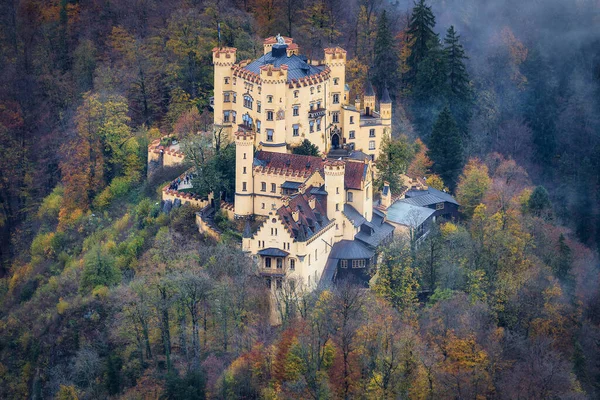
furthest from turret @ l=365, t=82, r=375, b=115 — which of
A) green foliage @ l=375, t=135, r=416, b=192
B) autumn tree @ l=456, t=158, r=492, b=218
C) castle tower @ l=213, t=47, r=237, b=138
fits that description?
castle tower @ l=213, t=47, r=237, b=138

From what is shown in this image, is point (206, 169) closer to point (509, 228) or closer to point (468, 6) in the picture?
point (509, 228)

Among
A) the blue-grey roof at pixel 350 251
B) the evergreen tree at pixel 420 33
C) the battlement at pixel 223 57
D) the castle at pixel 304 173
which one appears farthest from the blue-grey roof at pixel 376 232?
the evergreen tree at pixel 420 33

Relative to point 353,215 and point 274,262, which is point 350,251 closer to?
point 353,215

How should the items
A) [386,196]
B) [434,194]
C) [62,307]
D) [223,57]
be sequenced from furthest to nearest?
[434,194] < [223,57] < [386,196] < [62,307]

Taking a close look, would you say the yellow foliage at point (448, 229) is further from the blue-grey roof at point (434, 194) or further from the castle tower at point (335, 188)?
the castle tower at point (335, 188)

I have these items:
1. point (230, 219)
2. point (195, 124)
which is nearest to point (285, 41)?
point (195, 124)

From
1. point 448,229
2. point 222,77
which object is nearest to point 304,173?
point 448,229
